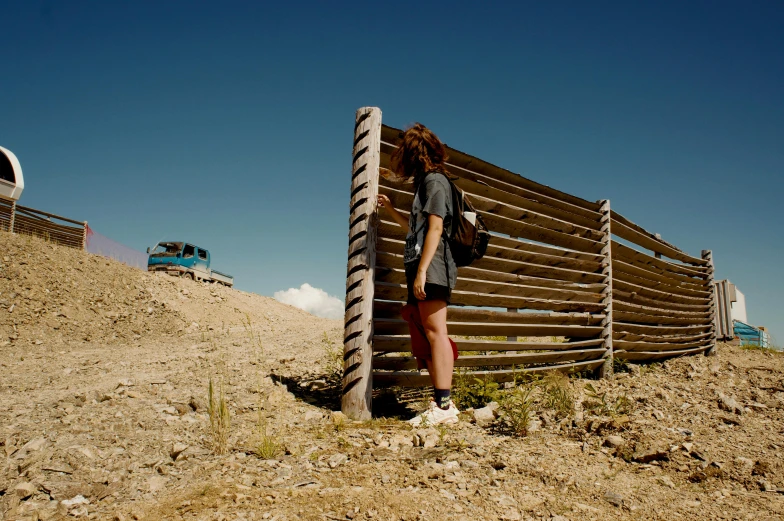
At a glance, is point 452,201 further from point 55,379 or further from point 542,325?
point 55,379

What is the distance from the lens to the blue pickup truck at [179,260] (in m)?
18.2

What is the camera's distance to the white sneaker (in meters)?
3.37

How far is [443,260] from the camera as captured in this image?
11.0 feet

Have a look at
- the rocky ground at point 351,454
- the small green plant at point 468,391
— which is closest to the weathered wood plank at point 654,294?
the rocky ground at point 351,454

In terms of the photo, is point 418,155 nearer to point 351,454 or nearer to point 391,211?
point 391,211

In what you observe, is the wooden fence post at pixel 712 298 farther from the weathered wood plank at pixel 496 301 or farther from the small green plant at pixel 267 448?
the small green plant at pixel 267 448

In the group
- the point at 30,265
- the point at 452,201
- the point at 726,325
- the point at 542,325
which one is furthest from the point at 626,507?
the point at 30,265

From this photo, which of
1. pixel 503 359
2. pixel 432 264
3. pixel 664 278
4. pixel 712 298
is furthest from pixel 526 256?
pixel 712 298

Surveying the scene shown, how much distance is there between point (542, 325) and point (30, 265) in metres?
11.8

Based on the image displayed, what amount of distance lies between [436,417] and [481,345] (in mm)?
1382

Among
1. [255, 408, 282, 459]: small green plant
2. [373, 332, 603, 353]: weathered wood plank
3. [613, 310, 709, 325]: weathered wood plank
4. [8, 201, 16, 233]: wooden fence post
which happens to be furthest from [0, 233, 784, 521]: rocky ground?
[8, 201, 16, 233]: wooden fence post

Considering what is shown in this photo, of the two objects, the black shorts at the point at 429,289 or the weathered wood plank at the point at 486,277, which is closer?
the black shorts at the point at 429,289

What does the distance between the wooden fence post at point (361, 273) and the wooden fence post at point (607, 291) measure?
376cm

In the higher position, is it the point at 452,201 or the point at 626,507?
the point at 452,201
